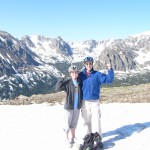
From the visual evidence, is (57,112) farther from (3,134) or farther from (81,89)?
(81,89)

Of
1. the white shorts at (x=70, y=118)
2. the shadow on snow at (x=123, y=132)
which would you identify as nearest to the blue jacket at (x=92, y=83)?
the white shorts at (x=70, y=118)

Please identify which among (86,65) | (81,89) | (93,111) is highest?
(86,65)

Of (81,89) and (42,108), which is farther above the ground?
(81,89)

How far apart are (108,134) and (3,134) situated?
19.7ft

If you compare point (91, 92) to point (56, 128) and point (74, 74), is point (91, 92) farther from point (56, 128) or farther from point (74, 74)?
point (56, 128)

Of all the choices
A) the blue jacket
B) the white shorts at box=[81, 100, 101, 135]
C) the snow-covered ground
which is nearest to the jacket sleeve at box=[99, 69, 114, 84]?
the blue jacket

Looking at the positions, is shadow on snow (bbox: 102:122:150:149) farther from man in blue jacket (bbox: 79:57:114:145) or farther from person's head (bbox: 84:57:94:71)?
person's head (bbox: 84:57:94:71)

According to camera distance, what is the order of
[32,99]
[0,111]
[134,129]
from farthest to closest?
[32,99]
[0,111]
[134,129]

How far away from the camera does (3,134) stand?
1948cm

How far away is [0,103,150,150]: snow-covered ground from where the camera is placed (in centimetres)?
1650

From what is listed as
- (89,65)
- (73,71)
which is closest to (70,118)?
(73,71)

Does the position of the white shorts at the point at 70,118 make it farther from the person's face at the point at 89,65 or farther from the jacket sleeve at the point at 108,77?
the person's face at the point at 89,65

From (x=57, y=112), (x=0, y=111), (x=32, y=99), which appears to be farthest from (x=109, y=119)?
(x=32, y=99)

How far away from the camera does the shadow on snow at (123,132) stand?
16.4 m
